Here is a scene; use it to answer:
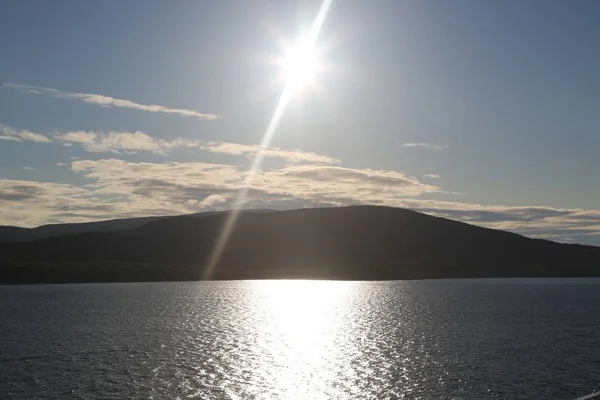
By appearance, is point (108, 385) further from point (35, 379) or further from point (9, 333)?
point (9, 333)

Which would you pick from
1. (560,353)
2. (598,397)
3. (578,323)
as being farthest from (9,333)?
(578,323)

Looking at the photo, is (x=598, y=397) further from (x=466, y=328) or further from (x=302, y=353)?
(x=466, y=328)

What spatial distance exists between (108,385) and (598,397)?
4538 cm

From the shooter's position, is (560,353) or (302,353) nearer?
(560,353)

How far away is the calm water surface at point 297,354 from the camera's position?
6034 centimetres

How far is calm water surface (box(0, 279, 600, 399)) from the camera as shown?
60.3 meters

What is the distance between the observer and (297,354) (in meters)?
86.9

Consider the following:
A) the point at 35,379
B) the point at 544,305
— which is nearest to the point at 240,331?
the point at 35,379

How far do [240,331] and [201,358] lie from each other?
35525mm

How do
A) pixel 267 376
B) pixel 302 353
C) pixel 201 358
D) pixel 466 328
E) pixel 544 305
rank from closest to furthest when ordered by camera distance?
pixel 267 376 < pixel 201 358 < pixel 302 353 < pixel 466 328 < pixel 544 305

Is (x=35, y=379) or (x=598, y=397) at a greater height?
(x=598, y=397)

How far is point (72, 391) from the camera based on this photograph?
191ft

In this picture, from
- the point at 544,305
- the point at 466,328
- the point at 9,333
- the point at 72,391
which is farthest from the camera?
the point at 544,305

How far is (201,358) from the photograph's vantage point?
3172 inches
